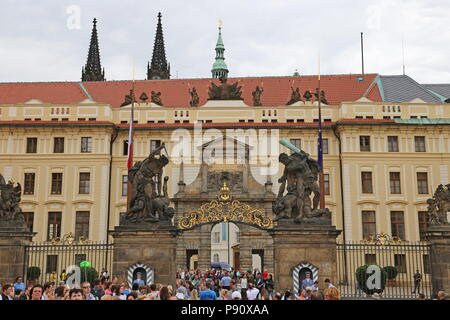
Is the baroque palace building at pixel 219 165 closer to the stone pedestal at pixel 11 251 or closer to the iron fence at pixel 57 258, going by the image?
the iron fence at pixel 57 258

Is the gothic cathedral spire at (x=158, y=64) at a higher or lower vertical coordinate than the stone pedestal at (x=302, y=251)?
higher

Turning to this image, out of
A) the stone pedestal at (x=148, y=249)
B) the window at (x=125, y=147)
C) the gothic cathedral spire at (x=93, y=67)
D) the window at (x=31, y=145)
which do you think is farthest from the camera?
the gothic cathedral spire at (x=93, y=67)

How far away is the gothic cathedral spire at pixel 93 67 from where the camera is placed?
63875mm

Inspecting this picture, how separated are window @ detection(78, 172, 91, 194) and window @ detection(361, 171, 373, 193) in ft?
62.5

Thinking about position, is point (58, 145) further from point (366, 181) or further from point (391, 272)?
point (391, 272)

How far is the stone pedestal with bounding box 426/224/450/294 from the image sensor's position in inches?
631

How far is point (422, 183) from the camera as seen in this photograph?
3628 cm

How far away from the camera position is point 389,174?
3638 cm

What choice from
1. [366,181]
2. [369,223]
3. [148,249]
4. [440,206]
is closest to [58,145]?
[366,181]

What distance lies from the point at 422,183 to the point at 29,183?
1072 inches

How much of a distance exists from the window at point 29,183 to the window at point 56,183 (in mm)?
1436

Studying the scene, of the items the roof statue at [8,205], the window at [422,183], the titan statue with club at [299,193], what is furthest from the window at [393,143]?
the roof statue at [8,205]

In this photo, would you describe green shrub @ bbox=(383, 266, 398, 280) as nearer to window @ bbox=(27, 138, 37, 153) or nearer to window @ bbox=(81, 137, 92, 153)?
window @ bbox=(81, 137, 92, 153)
